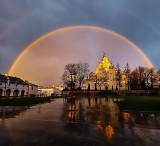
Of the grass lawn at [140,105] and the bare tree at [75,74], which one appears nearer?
the grass lawn at [140,105]

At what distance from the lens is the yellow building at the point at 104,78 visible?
123750mm

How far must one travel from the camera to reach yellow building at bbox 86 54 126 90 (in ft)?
406

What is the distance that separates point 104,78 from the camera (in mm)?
124188

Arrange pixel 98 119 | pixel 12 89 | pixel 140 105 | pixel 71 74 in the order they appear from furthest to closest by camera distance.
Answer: pixel 71 74, pixel 12 89, pixel 140 105, pixel 98 119

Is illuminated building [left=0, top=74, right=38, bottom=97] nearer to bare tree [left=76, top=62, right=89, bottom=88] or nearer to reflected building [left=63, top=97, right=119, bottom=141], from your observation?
bare tree [left=76, top=62, right=89, bottom=88]

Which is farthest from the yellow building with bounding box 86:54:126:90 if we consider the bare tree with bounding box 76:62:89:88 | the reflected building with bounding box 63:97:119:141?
the reflected building with bounding box 63:97:119:141

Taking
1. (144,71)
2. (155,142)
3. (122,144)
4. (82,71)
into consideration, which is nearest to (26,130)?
(122,144)

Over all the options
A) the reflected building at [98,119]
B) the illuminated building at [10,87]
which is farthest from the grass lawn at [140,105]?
the illuminated building at [10,87]

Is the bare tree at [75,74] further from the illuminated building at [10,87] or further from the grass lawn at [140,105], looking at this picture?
the grass lawn at [140,105]

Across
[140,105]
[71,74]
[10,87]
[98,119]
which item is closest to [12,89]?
[10,87]

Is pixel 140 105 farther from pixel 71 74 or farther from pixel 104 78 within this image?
pixel 104 78

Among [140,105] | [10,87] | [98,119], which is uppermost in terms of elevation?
[10,87]

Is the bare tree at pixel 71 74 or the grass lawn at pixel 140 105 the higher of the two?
the bare tree at pixel 71 74

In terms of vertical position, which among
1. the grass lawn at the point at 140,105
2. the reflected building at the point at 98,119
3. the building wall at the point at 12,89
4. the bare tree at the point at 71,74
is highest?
the bare tree at the point at 71,74
